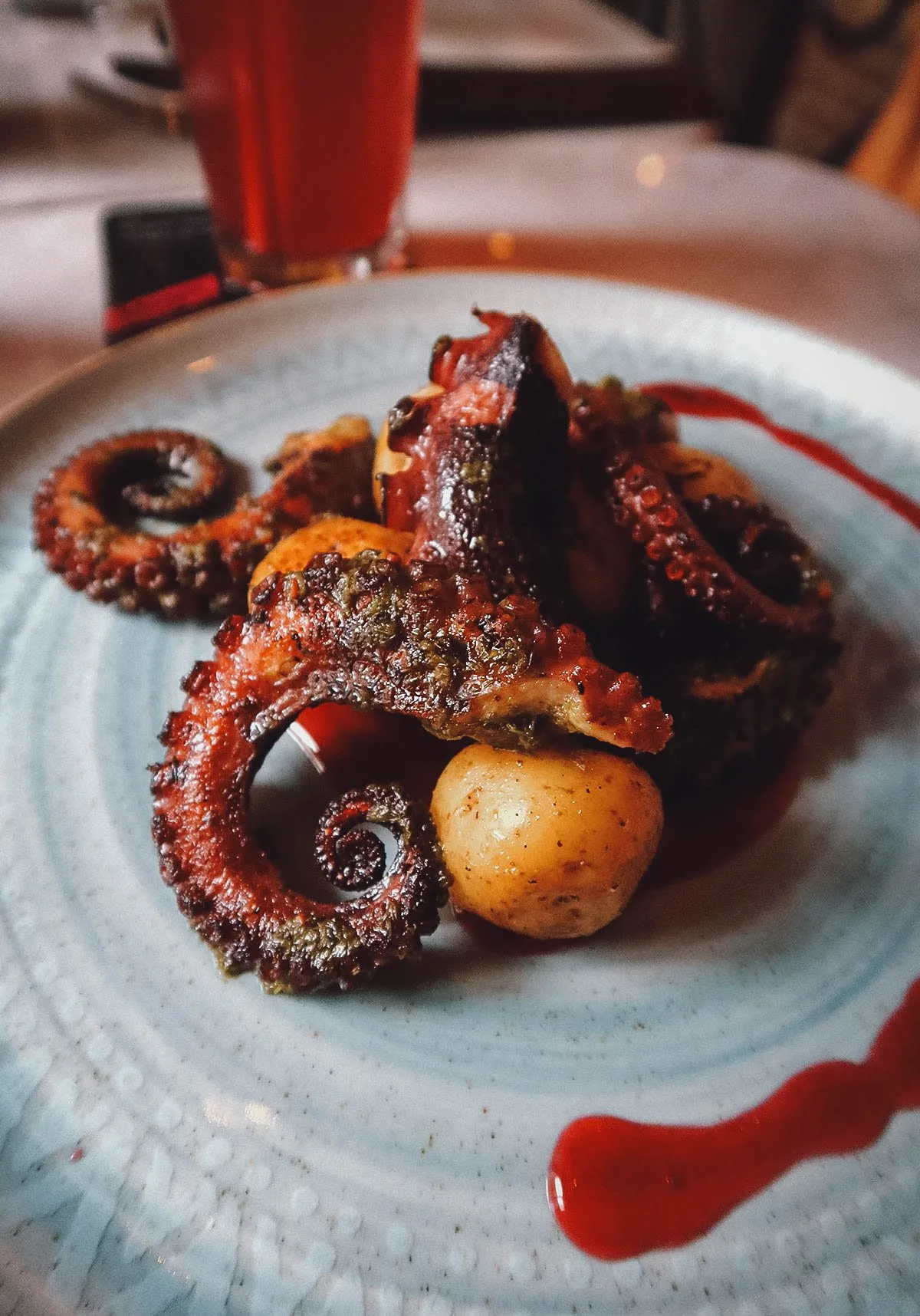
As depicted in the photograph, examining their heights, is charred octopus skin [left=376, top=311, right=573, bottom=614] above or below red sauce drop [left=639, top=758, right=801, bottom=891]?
above

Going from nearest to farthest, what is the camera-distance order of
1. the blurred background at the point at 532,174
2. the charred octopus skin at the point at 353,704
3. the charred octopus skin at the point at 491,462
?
1. the charred octopus skin at the point at 353,704
2. the charred octopus skin at the point at 491,462
3. the blurred background at the point at 532,174

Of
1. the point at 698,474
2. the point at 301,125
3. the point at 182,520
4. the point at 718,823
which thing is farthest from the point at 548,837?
the point at 301,125

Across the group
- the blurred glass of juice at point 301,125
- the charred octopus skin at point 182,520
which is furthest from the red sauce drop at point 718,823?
the blurred glass of juice at point 301,125

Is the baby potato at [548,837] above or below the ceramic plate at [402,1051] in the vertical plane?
above

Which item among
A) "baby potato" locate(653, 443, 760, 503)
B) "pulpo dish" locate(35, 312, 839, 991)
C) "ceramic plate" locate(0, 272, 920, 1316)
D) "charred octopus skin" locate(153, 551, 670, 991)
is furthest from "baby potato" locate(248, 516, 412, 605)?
"baby potato" locate(653, 443, 760, 503)

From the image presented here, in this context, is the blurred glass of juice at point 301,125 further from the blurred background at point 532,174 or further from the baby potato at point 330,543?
the baby potato at point 330,543

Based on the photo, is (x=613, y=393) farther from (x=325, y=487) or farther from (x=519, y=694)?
(x=519, y=694)

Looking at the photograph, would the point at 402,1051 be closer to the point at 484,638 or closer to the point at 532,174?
the point at 484,638

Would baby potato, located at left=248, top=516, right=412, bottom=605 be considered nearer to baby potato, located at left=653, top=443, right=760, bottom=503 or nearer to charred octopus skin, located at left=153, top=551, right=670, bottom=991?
charred octopus skin, located at left=153, top=551, right=670, bottom=991
